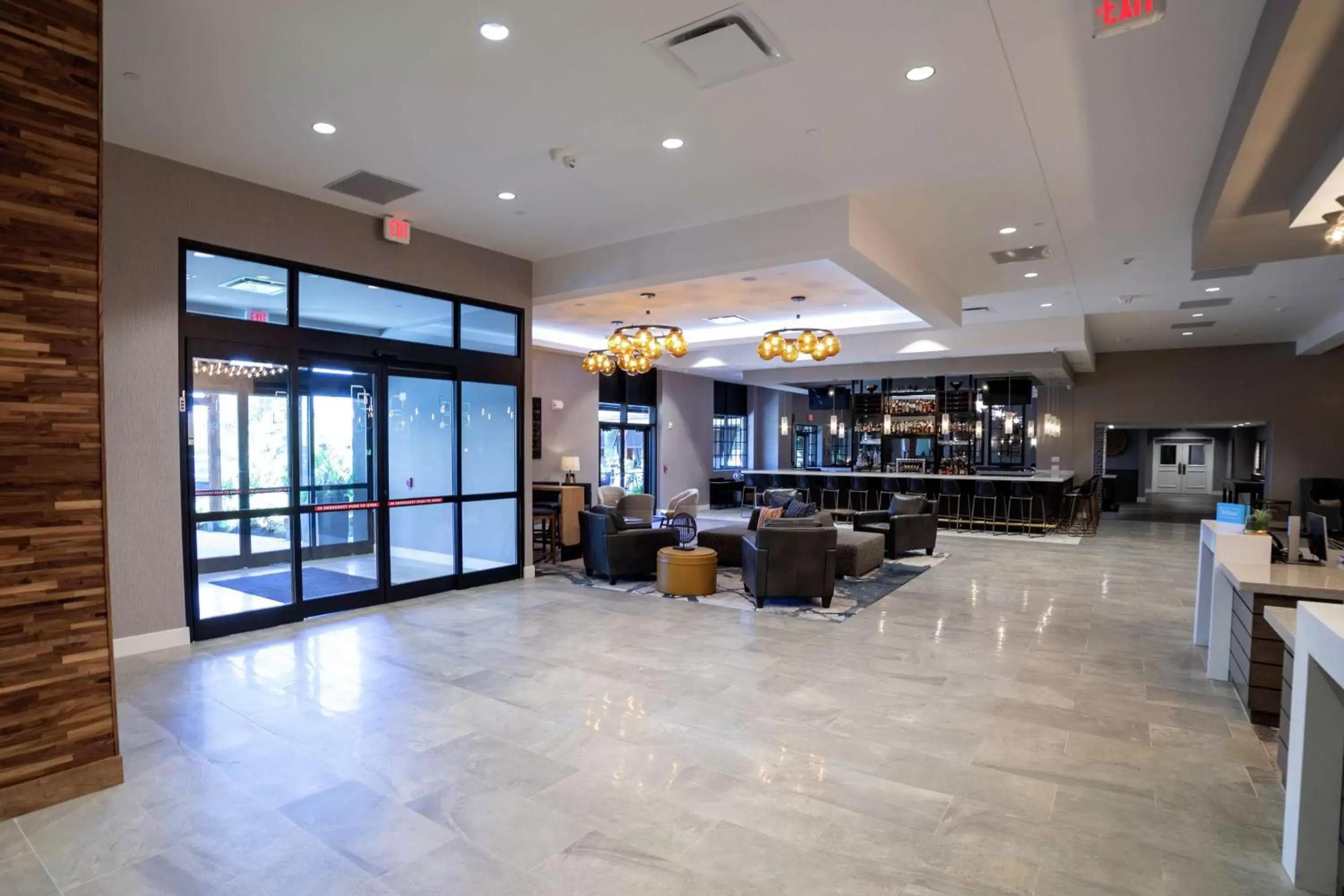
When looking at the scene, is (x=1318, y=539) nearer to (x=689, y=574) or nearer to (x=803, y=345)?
(x=689, y=574)

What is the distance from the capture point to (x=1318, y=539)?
14.9 ft

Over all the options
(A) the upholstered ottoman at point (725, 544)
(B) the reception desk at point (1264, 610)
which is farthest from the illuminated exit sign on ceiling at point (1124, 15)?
(A) the upholstered ottoman at point (725, 544)

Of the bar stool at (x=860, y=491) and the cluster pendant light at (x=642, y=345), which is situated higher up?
the cluster pendant light at (x=642, y=345)

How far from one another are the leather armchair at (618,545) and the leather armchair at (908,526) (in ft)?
11.2

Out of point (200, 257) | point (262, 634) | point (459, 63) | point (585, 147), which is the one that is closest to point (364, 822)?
point (262, 634)

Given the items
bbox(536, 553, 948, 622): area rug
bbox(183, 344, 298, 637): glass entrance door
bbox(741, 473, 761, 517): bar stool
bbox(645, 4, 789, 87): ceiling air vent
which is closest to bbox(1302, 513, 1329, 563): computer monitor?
bbox(536, 553, 948, 622): area rug

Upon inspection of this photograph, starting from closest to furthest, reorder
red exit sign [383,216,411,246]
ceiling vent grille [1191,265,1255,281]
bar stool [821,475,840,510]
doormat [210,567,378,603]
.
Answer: doormat [210,567,378,603]
red exit sign [383,216,411,246]
ceiling vent grille [1191,265,1255,281]
bar stool [821,475,840,510]

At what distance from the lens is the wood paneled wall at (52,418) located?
9.61ft

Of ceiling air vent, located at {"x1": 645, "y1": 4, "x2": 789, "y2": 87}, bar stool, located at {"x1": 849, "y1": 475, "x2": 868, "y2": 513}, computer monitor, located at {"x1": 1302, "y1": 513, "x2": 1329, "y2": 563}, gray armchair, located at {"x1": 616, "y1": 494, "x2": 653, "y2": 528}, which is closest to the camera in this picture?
ceiling air vent, located at {"x1": 645, "y1": 4, "x2": 789, "y2": 87}

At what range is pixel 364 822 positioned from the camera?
9.53 feet

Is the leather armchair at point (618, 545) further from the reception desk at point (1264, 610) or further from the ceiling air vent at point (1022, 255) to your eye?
the reception desk at point (1264, 610)

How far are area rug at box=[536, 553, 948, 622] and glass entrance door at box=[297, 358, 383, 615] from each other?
7.50ft

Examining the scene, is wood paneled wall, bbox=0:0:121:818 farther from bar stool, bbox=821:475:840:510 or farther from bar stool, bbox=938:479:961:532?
bar stool, bbox=938:479:961:532

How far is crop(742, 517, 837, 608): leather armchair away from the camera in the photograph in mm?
6742
